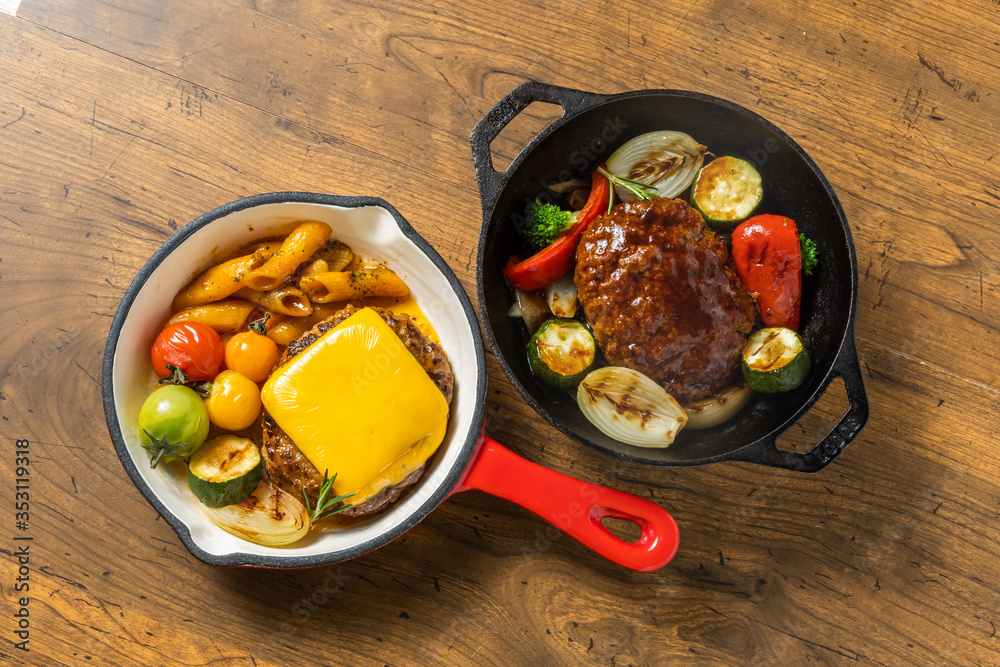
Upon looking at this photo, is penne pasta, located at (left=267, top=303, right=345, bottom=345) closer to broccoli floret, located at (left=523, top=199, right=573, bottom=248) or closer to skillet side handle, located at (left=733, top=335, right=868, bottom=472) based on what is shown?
broccoli floret, located at (left=523, top=199, right=573, bottom=248)

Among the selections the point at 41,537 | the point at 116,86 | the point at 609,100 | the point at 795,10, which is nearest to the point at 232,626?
the point at 41,537

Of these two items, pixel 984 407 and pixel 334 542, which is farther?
pixel 984 407

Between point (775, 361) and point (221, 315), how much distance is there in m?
2.10

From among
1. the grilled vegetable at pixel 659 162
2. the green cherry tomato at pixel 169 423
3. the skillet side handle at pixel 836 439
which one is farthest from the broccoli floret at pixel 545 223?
the green cherry tomato at pixel 169 423

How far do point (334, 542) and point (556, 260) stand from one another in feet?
4.37

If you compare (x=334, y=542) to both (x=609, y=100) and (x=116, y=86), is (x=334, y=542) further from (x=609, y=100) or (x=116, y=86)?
(x=116, y=86)

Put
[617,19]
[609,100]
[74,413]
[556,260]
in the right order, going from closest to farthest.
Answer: [609,100] < [556,260] < [74,413] < [617,19]

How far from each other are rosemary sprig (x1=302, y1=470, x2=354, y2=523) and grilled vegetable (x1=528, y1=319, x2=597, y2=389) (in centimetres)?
85

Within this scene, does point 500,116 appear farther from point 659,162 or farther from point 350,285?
point 350,285

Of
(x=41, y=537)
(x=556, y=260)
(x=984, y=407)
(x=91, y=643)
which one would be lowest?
(x=91, y=643)

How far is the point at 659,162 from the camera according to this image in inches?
98.5

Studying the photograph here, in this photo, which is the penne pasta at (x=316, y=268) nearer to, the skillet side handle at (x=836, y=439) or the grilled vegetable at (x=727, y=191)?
the grilled vegetable at (x=727, y=191)

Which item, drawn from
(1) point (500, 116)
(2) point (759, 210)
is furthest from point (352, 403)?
(2) point (759, 210)

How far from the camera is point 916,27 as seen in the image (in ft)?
9.06
